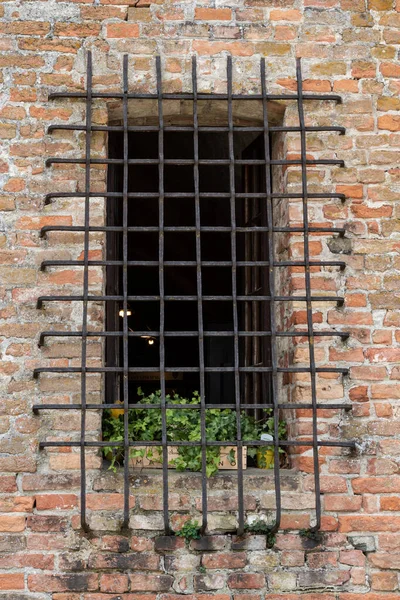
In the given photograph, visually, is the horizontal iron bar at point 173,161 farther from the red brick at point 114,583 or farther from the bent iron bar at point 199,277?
the red brick at point 114,583

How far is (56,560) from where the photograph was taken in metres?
3.17

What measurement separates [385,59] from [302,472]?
7.12ft

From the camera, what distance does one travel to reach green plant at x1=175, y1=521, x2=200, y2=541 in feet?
10.4

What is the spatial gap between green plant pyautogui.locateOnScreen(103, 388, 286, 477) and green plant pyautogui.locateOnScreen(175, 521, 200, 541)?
24 cm

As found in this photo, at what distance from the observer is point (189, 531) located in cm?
318

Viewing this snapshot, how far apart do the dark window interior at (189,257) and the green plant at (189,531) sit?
2.72ft

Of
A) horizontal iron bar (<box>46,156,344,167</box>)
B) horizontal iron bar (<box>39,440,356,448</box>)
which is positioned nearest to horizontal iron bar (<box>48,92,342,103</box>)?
horizontal iron bar (<box>46,156,344,167</box>)

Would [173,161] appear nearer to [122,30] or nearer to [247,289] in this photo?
[122,30]

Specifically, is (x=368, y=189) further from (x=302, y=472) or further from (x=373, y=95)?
(x=302, y=472)

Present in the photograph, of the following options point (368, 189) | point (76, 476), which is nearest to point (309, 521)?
point (76, 476)

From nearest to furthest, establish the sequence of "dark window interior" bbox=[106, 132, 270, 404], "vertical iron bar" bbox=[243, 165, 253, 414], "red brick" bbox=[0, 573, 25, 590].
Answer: "red brick" bbox=[0, 573, 25, 590]
"dark window interior" bbox=[106, 132, 270, 404]
"vertical iron bar" bbox=[243, 165, 253, 414]

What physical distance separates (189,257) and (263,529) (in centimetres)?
522

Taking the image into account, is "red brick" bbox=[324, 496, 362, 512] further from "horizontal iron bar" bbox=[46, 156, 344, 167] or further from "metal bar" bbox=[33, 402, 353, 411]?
"horizontal iron bar" bbox=[46, 156, 344, 167]

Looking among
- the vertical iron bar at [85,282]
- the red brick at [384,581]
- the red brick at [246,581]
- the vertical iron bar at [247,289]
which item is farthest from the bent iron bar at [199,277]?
the vertical iron bar at [247,289]
